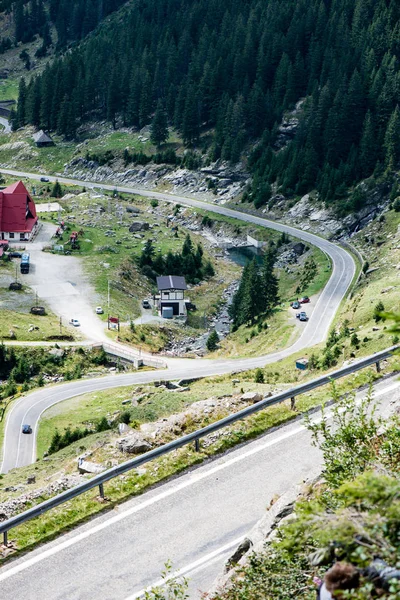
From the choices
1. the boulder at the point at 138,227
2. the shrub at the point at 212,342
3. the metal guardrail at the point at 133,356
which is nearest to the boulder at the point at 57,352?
the metal guardrail at the point at 133,356

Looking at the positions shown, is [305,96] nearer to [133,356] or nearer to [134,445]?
[133,356]

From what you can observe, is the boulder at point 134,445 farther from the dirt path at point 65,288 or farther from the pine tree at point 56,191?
the pine tree at point 56,191

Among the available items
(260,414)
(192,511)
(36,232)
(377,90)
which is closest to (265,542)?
(192,511)

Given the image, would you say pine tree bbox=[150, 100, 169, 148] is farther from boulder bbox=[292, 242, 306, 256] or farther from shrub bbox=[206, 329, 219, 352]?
shrub bbox=[206, 329, 219, 352]

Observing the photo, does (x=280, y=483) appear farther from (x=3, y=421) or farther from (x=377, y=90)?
(x=377, y=90)

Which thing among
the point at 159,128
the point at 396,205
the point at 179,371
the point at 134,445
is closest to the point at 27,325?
the point at 179,371
